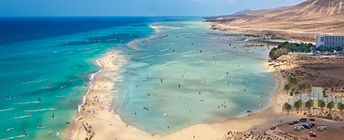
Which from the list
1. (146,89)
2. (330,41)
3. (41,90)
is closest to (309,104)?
(146,89)

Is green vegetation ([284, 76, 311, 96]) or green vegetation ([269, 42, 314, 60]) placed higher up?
green vegetation ([269, 42, 314, 60])

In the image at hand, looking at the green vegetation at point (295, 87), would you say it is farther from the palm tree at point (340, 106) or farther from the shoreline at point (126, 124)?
the palm tree at point (340, 106)

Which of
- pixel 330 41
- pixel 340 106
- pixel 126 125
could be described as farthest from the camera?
pixel 330 41

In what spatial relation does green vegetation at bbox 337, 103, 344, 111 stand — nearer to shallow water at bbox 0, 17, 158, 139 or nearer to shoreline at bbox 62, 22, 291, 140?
shoreline at bbox 62, 22, 291, 140

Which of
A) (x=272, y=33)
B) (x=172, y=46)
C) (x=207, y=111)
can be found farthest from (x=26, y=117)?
(x=272, y=33)

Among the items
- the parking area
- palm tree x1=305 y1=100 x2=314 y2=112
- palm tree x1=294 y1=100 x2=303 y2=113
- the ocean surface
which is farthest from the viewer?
the ocean surface

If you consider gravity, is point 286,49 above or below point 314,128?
above

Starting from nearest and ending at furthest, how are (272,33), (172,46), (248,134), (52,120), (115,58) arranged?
(248,134) < (52,120) < (115,58) < (172,46) < (272,33)

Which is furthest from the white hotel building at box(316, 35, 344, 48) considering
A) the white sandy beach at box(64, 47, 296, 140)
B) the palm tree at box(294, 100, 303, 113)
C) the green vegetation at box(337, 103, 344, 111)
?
the palm tree at box(294, 100, 303, 113)

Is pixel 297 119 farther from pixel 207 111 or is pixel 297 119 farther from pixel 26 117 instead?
pixel 26 117

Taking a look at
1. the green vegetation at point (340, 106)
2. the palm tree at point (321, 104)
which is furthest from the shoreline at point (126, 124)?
the green vegetation at point (340, 106)

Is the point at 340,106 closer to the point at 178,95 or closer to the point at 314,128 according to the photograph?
the point at 314,128
